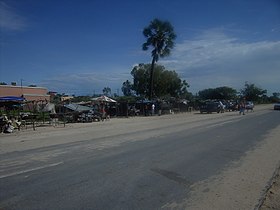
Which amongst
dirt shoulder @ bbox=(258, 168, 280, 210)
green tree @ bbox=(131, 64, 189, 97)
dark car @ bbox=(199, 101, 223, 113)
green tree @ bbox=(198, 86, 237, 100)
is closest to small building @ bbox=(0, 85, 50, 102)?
green tree @ bbox=(131, 64, 189, 97)

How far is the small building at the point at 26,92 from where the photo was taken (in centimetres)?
5694

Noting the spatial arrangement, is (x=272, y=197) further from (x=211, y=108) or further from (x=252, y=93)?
(x=252, y=93)

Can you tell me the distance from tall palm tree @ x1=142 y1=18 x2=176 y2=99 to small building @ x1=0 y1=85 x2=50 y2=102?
1779cm

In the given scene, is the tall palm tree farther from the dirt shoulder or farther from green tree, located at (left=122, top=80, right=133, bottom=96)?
the dirt shoulder

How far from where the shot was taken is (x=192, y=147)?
13727 mm

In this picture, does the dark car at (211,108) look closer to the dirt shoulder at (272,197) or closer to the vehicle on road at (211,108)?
the vehicle on road at (211,108)

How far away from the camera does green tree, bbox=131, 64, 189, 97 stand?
66744 millimetres

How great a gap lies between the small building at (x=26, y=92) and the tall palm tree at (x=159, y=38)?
17791mm

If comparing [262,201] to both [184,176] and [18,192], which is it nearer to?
[184,176]

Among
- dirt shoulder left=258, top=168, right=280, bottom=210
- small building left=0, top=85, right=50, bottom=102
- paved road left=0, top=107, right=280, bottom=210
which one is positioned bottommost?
dirt shoulder left=258, top=168, right=280, bottom=210

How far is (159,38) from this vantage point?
5012 cm

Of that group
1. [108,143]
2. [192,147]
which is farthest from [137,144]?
[192,147]

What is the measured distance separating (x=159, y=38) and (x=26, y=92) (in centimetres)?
2560

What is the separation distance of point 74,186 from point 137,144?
7.16 meters
